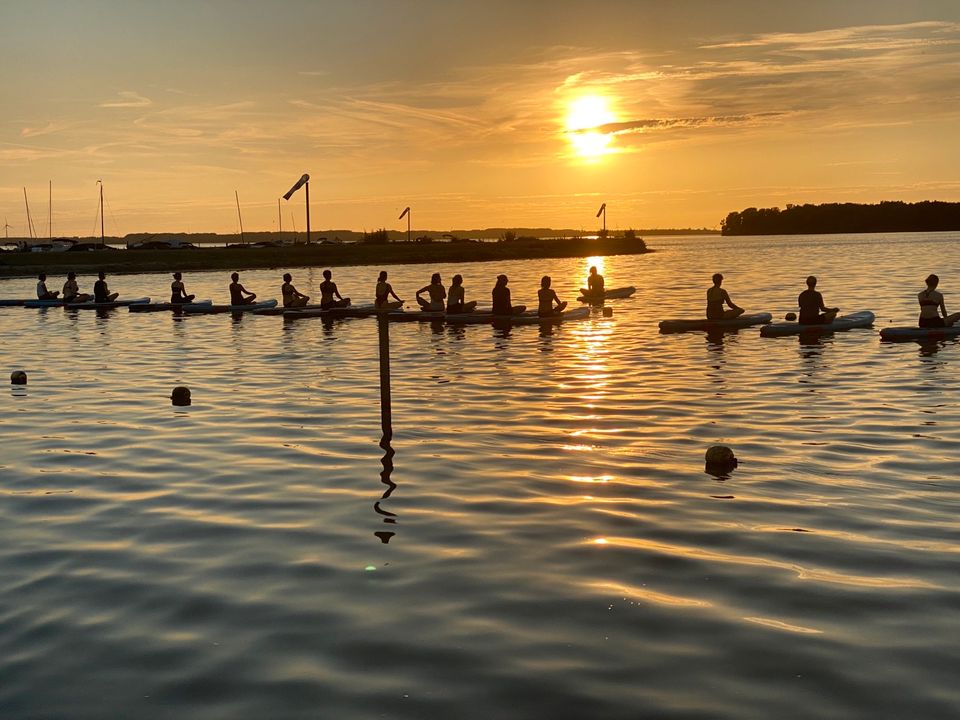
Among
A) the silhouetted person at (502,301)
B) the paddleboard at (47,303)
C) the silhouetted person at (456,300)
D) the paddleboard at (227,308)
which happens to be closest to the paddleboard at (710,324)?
the silhouetted person at (502,301)

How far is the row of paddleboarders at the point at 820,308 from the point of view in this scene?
26266 millimetres

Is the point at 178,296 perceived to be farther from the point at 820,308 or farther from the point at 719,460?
the point at 719,460

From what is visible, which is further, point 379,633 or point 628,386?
point 628,386

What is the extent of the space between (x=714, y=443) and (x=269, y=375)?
12180 millimetres

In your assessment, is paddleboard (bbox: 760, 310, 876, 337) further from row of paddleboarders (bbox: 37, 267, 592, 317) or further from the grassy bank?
the grassy bank

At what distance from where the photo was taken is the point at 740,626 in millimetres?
7621

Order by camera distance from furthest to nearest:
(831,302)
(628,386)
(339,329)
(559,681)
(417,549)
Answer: (831,302) < (339,329) < (628,386) < (417,549) < (559,681)

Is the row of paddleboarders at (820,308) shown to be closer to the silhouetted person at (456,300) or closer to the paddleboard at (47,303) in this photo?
the silhouetted person at (456,300)

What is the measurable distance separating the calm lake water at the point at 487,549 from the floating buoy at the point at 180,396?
0.49 metres

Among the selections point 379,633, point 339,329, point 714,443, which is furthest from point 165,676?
point 339,329

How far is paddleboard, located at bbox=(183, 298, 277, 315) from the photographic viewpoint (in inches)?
1607

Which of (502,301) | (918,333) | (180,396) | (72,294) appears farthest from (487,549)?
(72,294)

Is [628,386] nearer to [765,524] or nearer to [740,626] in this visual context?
[765,524]

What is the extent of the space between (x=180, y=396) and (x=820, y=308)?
1943 centimetres
